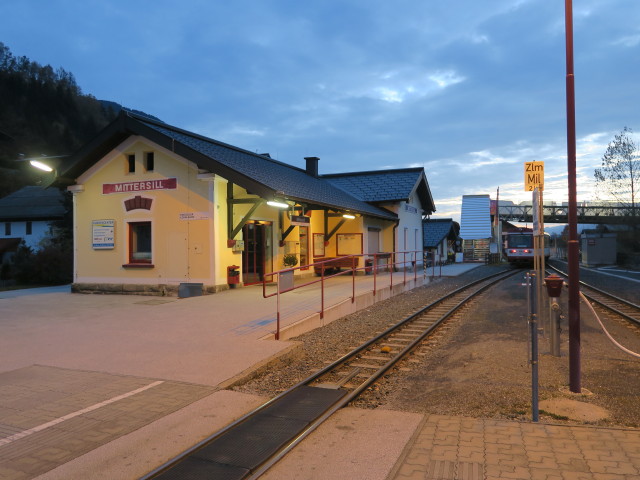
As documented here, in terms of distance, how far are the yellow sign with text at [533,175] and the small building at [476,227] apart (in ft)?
129

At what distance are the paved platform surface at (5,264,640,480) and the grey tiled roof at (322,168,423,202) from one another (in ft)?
58.7

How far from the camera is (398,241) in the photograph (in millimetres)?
25000

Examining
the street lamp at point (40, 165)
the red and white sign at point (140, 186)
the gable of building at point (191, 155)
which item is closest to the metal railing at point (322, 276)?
the gable of building at point (191, 155)

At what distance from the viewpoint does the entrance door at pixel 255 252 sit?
15.7 metres

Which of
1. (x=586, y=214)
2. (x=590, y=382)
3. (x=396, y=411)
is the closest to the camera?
(x=396, y=411)

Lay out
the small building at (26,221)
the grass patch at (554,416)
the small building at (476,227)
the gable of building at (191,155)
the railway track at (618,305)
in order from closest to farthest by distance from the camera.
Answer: the grass patch at (554,416), the railway track at (618,305), the gable of building at (191,155), the small building at (26,221), the small building at (476,227)

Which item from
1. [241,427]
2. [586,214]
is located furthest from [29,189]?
[586,214]

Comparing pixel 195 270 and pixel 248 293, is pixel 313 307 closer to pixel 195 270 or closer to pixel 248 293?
pixel 248 293

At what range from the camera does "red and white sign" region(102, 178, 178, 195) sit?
14166 millimetres

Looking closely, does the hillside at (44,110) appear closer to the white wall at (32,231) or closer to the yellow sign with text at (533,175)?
the white wall at (32,231)

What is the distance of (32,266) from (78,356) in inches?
677

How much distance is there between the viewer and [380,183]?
26.2m

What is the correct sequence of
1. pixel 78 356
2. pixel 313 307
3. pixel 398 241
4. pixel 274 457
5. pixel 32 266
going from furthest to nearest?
1. pixel 398 241
2. pixel 32 266
3. pixel 313 307
4. pixel 78 356
5. pixel 274 457

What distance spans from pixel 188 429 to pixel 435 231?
124ft
